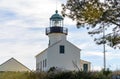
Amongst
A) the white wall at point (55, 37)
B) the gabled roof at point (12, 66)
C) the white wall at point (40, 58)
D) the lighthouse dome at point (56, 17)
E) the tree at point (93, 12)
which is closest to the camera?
the tree at point (93, 12)

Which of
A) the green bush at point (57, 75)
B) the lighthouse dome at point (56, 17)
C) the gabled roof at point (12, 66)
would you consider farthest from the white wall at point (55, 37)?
the green bush at point (57, 75)

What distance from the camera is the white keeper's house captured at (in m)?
71.6

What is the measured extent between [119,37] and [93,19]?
2447 millimetres

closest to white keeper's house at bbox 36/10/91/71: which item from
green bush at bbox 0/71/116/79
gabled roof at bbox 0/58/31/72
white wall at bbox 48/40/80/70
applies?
white wall at bbox 48/40/80/70

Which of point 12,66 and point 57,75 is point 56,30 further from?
point 57,75

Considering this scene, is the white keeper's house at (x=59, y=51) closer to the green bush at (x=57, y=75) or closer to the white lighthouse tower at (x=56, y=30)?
the white lighthouse tower at (x=56, y=30)

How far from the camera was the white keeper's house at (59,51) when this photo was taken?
71.6m

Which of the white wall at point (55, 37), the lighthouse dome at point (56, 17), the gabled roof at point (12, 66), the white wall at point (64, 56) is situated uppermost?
the lighthouse dome at point (56, 17)

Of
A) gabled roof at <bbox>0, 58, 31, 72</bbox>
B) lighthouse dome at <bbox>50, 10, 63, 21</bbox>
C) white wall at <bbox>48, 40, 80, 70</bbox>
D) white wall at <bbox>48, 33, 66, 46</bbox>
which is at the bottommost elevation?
gabled roof at <bbox>0, 58, 31, 72</bbox>

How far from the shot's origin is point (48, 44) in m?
74.2

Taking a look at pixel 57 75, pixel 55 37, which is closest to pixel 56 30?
pixel 55 37

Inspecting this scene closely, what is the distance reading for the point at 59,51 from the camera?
73438mm

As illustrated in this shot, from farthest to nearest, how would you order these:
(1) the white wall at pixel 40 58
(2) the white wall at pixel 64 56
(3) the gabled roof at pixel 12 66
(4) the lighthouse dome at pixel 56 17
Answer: (1) the white wall at pixel 40 58 → (2) the white wall at pixel 64 56 → (3) the gabled roof at pixel 12 66 → (4) the lighthouse dome at pixel 56 17

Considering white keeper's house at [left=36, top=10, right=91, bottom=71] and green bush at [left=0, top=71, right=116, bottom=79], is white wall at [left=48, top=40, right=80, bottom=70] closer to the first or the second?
white keeper's house at [left=36, top=10, right=91, bottom=71]
